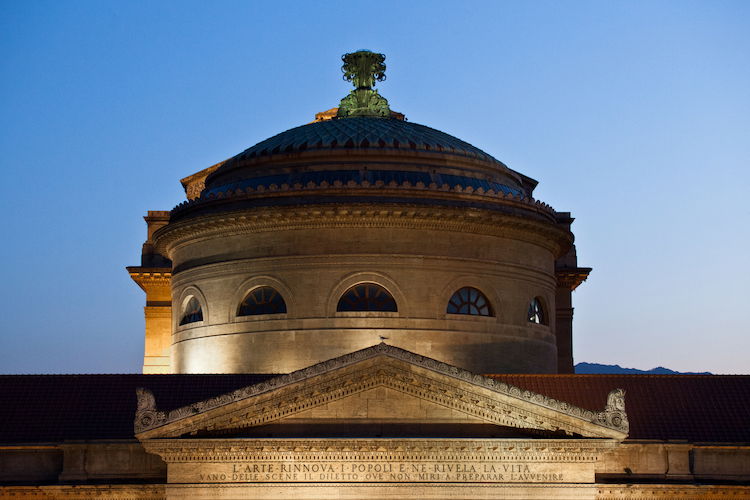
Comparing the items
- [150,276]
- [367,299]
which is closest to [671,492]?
[367,299]

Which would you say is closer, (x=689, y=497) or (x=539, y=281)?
(x=689, y=497)

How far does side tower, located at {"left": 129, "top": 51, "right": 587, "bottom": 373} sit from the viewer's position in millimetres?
43625

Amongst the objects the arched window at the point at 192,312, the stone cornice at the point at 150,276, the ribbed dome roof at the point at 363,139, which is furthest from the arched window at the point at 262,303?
the stone cornice at the point at 150,276

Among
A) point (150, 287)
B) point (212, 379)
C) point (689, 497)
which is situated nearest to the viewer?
point (689, 497)

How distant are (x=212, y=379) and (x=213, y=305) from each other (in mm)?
5976

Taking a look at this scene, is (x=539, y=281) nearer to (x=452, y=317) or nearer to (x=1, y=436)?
(x=452, y=317)

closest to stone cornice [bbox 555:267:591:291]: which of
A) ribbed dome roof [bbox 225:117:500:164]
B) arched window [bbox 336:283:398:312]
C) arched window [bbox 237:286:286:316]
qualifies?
ribbed dome roof [bbox 225:117:500:164]

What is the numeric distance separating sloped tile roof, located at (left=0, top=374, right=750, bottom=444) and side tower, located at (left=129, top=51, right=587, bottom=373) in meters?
4.30

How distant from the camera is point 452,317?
1740 inches

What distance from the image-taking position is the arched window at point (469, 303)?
4456 cm

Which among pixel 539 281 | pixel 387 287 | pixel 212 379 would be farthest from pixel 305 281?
pixel 539 281

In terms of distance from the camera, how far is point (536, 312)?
4725cm

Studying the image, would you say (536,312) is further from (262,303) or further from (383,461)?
(383,461)

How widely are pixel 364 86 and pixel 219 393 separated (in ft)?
58.7
